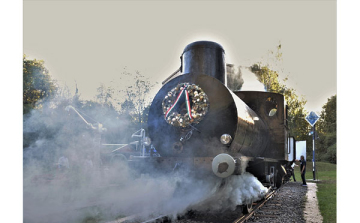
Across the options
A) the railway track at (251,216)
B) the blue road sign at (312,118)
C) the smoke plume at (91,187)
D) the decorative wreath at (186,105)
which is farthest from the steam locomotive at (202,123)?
the blue road sign at (312,118)

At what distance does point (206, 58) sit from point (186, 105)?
4.18ft

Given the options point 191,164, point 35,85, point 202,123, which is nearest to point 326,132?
point 202,123

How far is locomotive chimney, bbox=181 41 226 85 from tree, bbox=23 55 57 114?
2.75 meters

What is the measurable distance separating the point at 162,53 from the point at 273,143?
13.4 ft

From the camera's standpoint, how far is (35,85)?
208 inches

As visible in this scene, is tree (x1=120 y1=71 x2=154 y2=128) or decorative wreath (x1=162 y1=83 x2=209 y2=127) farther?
tree (x1=120 y1=71 x2=154 y2=128)

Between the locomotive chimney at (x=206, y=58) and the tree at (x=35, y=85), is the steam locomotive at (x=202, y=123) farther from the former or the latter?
the tree at (x=35, y=85)

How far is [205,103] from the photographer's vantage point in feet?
17.9

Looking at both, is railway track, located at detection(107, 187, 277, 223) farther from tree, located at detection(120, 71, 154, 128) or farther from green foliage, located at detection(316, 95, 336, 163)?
tree, located at detection(120, 71, 154, 128)

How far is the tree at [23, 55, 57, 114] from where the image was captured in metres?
4.93

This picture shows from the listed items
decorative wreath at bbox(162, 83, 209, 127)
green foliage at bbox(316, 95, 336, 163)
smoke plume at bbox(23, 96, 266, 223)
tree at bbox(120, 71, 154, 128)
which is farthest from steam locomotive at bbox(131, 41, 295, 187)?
tree at bbox(120, 71, 154, 128)

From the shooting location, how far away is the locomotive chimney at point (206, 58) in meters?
6.22
